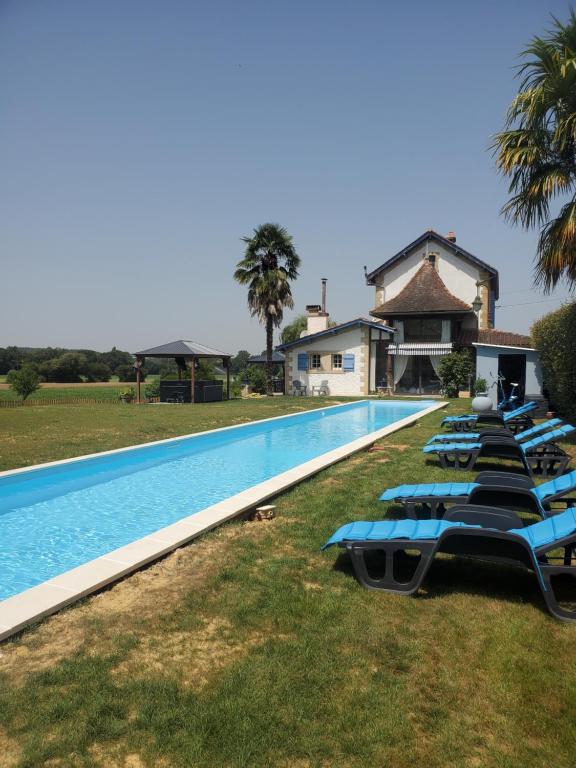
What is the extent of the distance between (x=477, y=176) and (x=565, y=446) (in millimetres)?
12429

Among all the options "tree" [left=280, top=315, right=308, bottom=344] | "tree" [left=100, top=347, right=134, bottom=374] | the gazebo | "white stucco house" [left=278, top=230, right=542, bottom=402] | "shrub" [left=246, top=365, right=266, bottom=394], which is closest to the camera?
the gazebo

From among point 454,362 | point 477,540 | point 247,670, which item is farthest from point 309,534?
point 454,362

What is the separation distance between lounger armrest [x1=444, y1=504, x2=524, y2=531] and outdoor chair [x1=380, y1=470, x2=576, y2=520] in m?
1.07

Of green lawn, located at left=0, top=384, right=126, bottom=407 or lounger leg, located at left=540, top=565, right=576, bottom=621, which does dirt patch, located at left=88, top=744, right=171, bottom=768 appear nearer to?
lounger leg, located at left=540, top=565, right=576, bottom=621

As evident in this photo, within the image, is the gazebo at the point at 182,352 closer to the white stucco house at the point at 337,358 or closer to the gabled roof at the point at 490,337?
the white stucco house at the point at 337,358

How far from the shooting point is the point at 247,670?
3070 mm

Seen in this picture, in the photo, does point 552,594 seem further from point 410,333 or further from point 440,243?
point 440,243

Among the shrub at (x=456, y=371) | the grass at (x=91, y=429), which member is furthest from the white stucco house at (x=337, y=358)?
the grass at (x=91, y=429)

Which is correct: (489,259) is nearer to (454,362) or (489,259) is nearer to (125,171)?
(454,362)

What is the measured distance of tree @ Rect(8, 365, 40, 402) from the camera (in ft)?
114

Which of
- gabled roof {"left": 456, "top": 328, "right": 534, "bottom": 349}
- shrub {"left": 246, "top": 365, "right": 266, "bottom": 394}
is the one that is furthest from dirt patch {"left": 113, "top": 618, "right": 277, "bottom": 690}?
shrub {"left": 246, "top": 365, "right": 266, "bottom": 394}

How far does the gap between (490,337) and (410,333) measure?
527cm

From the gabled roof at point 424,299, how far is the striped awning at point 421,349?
2151mm

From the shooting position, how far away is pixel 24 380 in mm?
35094
